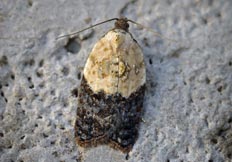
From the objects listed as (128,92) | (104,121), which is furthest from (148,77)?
(104,121)

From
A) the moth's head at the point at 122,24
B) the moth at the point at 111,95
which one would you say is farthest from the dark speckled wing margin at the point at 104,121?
the moth's head at the point at 122,24

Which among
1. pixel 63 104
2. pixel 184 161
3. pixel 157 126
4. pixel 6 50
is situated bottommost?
pixel 184 161

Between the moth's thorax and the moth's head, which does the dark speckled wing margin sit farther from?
the moth's head

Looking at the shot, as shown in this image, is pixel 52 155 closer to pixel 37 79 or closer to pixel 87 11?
pixel 37 79

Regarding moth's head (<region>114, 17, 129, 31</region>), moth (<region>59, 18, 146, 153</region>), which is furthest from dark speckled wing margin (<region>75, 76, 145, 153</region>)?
moth's head (<region>114, 17, 129, 31</region>)

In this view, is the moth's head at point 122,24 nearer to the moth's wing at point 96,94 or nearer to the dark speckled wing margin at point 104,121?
the moth's wing at point 96,94

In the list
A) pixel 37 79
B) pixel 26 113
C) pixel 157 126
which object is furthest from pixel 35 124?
pixel 157 126

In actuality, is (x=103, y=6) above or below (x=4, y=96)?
above
